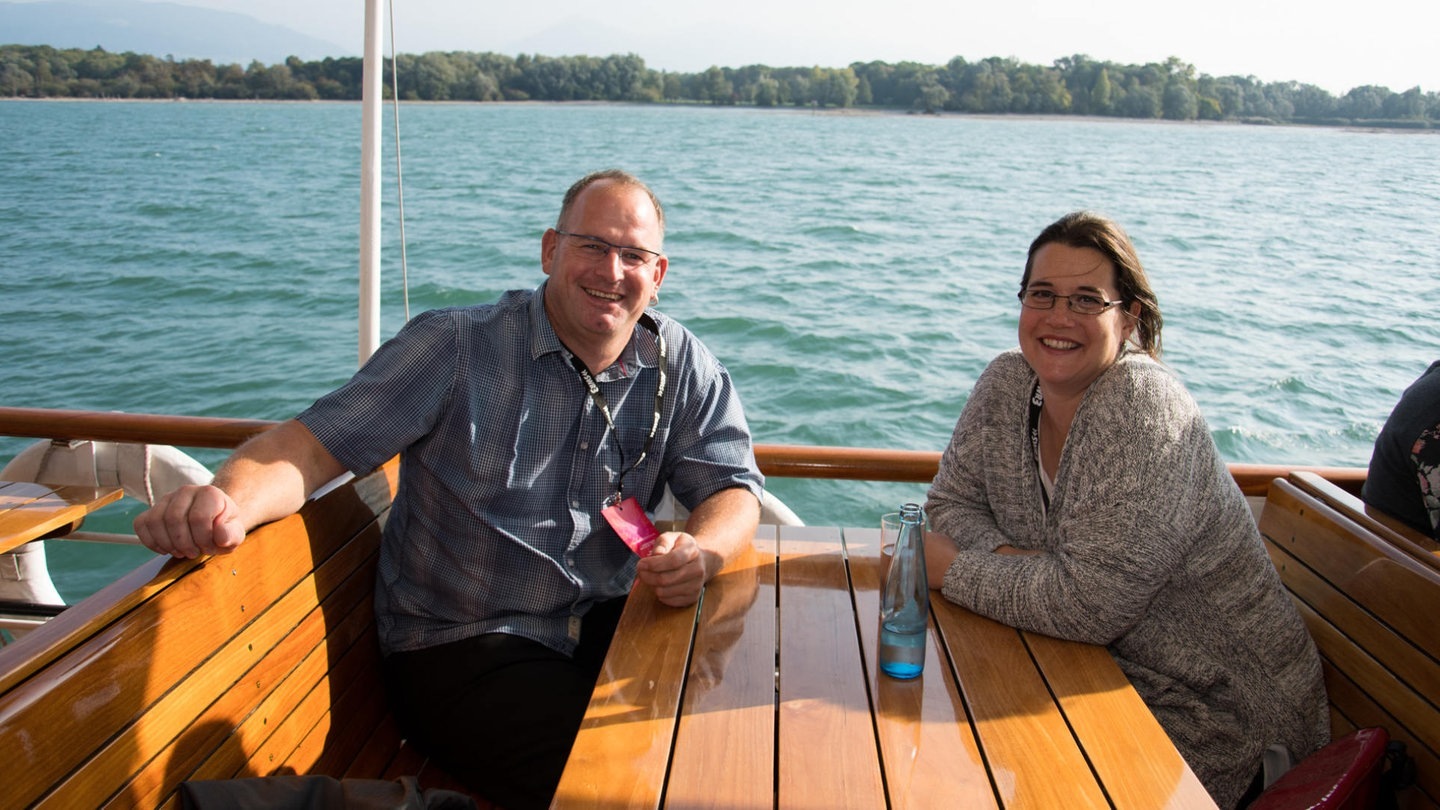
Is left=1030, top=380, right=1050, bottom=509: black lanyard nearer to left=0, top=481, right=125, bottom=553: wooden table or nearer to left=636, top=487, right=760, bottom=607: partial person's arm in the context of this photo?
left=636, top=487, right=760, bottom=607: partial person's arm

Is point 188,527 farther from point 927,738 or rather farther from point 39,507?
point 39,507

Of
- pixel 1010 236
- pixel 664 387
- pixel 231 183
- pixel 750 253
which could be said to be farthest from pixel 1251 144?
pixel 664 387

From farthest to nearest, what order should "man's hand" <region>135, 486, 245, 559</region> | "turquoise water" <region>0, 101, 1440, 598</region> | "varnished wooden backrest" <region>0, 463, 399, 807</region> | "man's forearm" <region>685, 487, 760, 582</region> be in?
"turquoise water" <region>0, 101, 1440, 598</region>, "man's forearm" <region>685, 487, 760, 582</region>, "man's hand" <region>135, 486, 245, 559</region>, "varnished wooden backrest" <region>0, 463, 399, 807</region>

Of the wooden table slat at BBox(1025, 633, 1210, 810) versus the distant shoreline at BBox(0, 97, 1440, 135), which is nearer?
the wooden table slat at BBox(1025, 633, 1210, 810)

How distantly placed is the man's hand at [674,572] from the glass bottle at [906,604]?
38 cm

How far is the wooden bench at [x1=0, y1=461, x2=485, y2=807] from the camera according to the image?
4.10ft

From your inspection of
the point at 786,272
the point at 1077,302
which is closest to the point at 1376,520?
the point at 1077,302

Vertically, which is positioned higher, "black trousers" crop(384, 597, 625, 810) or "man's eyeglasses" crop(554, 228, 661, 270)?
"man's eyeglasses" crop(554, 228, 661, 270)

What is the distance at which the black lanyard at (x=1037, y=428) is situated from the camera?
211 centimetres

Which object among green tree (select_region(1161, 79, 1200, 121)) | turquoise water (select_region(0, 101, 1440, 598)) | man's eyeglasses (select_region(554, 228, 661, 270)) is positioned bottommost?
turquoise water (select_region(0, 101, 1440, 598))

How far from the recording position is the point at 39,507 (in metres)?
2.71

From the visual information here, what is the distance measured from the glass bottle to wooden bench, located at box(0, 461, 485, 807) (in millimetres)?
928

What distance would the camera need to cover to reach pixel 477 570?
6.90 feet

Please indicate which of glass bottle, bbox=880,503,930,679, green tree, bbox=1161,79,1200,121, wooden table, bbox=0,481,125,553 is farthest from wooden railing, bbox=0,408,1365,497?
green tree, bbox=1161,79,1200,121
